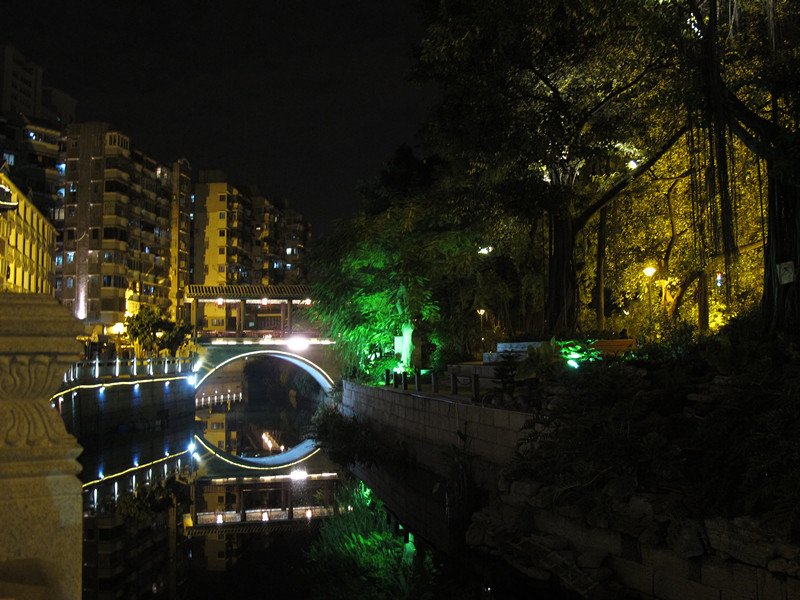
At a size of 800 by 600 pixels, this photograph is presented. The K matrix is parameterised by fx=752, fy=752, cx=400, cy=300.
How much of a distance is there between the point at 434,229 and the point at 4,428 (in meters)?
23.2

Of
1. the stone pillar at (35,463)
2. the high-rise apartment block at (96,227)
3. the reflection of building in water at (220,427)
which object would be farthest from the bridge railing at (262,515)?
the high-rise apartment block at (96,227)

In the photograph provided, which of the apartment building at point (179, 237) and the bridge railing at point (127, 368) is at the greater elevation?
the apartment building at point (179, 237)

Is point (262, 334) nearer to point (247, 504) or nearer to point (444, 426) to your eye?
point (247, 504)

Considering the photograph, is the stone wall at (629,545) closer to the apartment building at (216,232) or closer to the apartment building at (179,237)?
the apartment building at (179,237)

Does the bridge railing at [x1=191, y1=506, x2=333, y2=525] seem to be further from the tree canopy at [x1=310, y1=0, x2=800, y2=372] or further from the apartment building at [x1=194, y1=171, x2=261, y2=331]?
the apartment building at [x1=194, y1=171, x2=261, y2=331]

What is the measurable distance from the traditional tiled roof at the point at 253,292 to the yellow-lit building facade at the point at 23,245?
8.39 m

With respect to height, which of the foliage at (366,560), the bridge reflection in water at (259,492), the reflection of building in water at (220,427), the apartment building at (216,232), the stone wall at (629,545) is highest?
the apartment building at (216,232)

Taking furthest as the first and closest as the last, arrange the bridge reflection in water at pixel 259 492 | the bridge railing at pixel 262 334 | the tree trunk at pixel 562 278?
the bridge railing at pixel 262 334
the tree trunk at pixel 562 278
the bridge reflection in water at pixel 259 492

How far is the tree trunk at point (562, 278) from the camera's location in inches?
701

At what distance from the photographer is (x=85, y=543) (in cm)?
1373

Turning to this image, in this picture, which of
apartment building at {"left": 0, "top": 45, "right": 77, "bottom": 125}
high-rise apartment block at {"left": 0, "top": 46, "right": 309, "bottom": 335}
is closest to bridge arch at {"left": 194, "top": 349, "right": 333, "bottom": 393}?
high-rise apartment block at {"left": 0, "top": 46, "right": 309, "bottom": 335}

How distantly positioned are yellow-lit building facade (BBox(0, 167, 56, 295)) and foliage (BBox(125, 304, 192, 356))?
18.5 feet

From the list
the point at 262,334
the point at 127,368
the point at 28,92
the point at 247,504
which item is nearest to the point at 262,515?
the point at 247,504

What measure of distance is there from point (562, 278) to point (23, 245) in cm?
3177
